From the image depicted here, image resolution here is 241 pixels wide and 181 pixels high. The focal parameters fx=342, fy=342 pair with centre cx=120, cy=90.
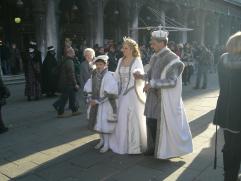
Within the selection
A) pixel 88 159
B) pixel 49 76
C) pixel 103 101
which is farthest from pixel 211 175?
pixel 49 76

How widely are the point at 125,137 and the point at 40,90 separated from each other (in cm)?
626

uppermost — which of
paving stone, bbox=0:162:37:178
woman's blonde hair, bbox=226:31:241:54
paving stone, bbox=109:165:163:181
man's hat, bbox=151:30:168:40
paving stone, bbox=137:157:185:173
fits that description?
→ man's hat, bbox=151:30:168:40

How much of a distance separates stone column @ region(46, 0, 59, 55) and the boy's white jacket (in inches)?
434

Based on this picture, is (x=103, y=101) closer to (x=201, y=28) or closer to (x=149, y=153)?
(x=149, y=153)

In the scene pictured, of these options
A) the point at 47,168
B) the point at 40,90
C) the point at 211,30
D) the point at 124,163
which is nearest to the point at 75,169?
the point at 47,168

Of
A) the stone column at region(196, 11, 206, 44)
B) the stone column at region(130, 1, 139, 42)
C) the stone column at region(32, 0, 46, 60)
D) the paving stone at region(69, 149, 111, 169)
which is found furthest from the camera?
the stone column at region(196, 11, 206, 44)

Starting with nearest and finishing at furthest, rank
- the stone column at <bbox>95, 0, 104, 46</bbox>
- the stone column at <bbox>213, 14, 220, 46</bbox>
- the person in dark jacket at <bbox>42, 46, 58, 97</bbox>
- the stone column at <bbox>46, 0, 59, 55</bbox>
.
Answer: the person in dark jacket at <bbox>42, 46, 58, 97</bbox> → the stone column at <bbox>46, 0, 59, 55</bbox> → the stone column at <bbox>95, 0, 104, 46</bbox> → the stone column at <bbox>213, 14, 220, 46</bbox>

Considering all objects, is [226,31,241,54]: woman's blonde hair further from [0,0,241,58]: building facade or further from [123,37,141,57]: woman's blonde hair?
[0,0,241,58]: building facade

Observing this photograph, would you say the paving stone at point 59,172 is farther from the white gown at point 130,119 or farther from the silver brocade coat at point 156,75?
the silver brocade coat at point 156,75

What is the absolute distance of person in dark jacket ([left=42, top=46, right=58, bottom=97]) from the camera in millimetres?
11265

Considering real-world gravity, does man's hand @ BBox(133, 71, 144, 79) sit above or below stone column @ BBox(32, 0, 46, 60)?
below

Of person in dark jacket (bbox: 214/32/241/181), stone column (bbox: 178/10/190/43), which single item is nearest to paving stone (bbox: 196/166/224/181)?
person in dark jacket (bbox: 214/32/241/181)

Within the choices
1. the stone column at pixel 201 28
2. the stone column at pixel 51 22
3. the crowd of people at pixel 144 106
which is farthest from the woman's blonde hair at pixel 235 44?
the stone column at pixel 201 28

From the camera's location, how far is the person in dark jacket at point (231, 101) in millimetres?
3637
